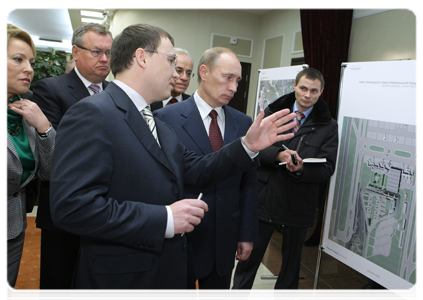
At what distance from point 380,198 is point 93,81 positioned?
205cm

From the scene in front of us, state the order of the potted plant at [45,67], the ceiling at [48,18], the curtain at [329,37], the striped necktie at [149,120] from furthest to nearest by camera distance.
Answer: the ceiling at [48,18], the curtain at [329,37], the potted plant at [45,67], the striped necktie at [149,120]

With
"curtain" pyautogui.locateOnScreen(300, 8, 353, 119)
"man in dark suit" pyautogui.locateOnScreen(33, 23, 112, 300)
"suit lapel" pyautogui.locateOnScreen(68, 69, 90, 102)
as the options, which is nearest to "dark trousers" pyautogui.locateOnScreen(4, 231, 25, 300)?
"man in dark suit" pyautogui.locateOnScreen(33, 23, 112, 300)

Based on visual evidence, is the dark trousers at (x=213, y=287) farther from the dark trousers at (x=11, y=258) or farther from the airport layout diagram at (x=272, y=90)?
the airport layout diagram at (x=272, y=90)

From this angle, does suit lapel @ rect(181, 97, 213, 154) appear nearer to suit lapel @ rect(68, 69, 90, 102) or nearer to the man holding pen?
suit lapel @ rect(68, 69, 90, 102)

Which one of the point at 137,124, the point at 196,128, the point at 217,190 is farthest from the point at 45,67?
the point at 137,124

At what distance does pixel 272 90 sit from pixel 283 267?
1.89m

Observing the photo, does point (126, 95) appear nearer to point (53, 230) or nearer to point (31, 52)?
point (31, 52)

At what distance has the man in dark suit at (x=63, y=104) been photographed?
1.78m

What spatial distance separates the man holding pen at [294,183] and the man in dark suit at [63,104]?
4.30 ft

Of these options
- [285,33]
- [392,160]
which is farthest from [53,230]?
[285,33]

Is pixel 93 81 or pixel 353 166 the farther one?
pixel 353 166

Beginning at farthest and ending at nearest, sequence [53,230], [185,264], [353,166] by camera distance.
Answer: [353,166]
[53,230]
[185,264]

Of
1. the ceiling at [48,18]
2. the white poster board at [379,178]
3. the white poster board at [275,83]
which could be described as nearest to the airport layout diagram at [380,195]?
the white poster board at [379,178]
